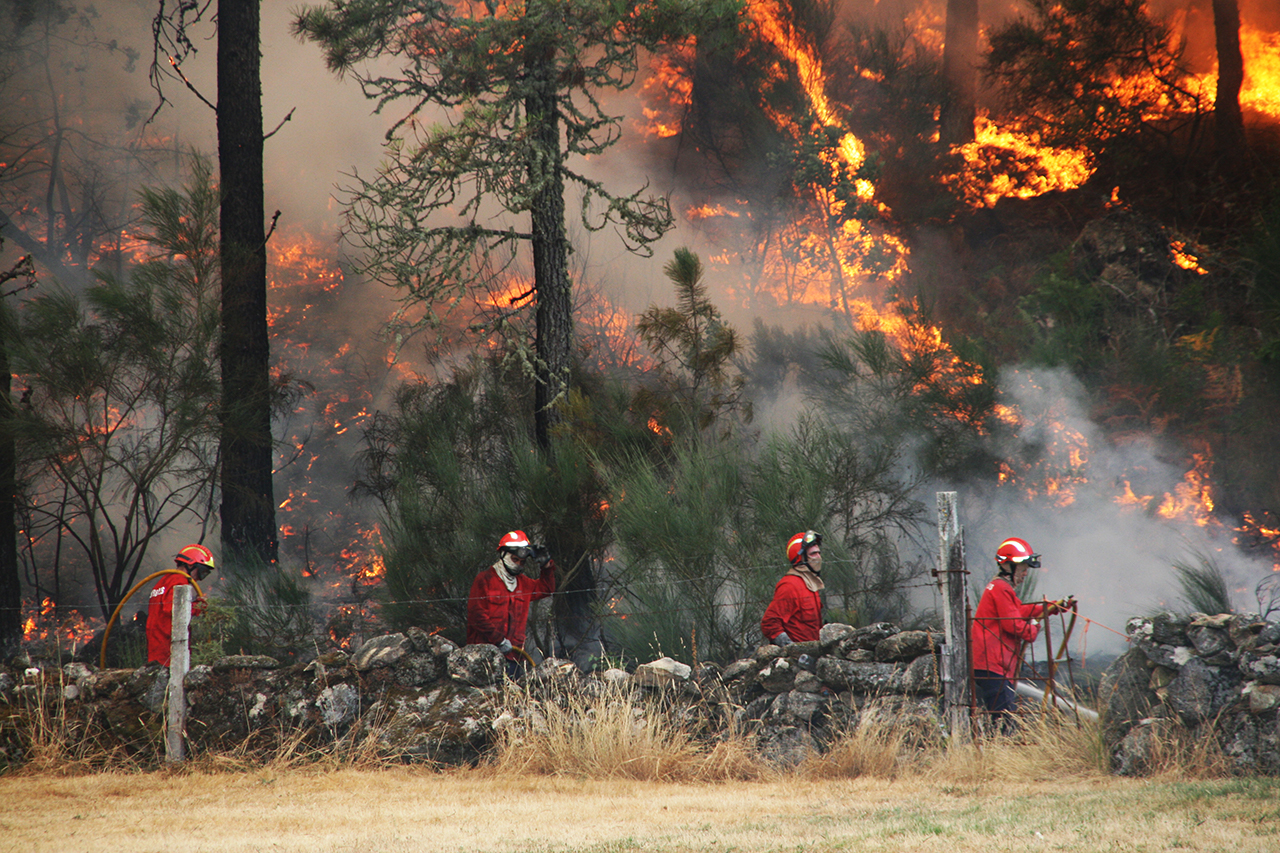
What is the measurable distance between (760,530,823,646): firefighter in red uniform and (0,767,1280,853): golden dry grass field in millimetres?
1431

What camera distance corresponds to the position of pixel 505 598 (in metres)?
8.46

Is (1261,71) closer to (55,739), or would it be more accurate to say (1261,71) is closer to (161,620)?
(161,620)

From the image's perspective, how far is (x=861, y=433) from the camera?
12055 millimetres

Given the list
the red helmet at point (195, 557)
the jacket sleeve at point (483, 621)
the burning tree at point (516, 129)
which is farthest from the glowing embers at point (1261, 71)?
the red helmet at point (195, 557)

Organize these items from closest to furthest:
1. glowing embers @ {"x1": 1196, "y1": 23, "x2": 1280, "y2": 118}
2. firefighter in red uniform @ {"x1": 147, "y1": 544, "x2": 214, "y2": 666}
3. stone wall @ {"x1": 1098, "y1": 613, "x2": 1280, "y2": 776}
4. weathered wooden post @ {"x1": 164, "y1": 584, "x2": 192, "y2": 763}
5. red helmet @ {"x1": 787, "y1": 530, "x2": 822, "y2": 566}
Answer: stone wall @ {"x1": 1098, "y1": 613, "x2": 1280, "y2": 776} → weathered wooden post @ {"x1": 164, "y1": 584, "x2": 192, "y2": 763} → red helmet @ {"x1": 787, "y1": 530, "x2": 822, "y2": 566} → firefighter in red uniform @ {"x1": 147, "y1": 544, "x2": 214, "y2": 666} → glowing embers @ {"x1": 1196, "y1": 23, "x2": 1280, "y2": 118}

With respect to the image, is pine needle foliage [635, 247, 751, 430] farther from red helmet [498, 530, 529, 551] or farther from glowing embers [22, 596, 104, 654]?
glowing embers [22, 596, 104, 654]

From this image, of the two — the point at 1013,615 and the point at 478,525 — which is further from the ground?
the point at 478,525

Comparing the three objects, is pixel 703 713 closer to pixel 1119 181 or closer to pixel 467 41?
pixel 467 41

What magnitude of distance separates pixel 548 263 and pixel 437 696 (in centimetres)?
621

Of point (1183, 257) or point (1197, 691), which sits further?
point (1183, 257)

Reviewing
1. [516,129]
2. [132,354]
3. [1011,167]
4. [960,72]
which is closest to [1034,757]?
[516,129]

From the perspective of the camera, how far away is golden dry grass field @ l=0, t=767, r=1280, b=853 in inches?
176

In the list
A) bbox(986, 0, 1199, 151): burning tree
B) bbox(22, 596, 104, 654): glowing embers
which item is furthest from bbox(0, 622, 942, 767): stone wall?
bbox(22, 596, 104, 654): glowing embers

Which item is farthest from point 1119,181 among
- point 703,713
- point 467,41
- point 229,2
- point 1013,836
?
point 229,2
